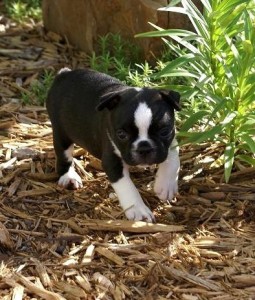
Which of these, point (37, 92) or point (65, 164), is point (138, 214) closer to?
point (65, 164)

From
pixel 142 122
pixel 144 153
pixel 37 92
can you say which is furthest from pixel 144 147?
pixel 37 92

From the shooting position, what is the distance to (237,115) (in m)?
5.18

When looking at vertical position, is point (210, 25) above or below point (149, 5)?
above

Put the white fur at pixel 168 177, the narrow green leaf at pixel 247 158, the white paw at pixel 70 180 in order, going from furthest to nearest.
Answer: the white paw at pixel 70 180, the narrow green leaf at pixel 247 158, the white fur at pixel 168 177

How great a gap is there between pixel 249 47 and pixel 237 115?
54 centimetres

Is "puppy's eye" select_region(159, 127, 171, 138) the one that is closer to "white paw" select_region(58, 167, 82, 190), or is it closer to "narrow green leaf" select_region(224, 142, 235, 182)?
"narrow green leaf" select_region(224, 142, 235, 182)

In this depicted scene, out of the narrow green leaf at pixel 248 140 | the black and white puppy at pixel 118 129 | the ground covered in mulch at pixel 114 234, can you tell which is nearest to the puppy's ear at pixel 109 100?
the black and white puppy at pixel 118 129

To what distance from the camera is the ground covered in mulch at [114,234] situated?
14.5 feet

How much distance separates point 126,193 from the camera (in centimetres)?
500

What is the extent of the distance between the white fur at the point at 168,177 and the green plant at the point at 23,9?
382 cm

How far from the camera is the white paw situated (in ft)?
18.0

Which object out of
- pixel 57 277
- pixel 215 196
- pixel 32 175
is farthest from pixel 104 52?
pixel 57 277

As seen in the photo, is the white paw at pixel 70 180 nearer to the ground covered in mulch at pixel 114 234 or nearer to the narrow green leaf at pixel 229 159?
the ground covered in mulch at pixel 114 234

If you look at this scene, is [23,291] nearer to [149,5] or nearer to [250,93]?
[250,93]
